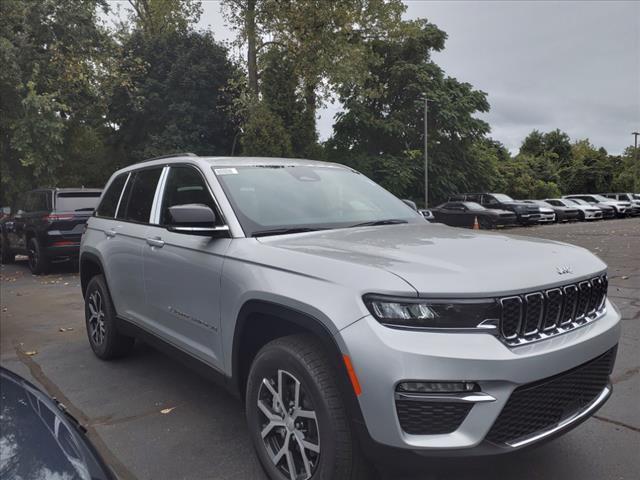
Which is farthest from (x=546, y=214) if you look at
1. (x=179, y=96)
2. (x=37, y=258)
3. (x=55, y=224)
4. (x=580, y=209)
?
(x=37, y=258)

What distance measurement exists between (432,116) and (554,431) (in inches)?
1325

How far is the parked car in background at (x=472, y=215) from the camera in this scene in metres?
25.0

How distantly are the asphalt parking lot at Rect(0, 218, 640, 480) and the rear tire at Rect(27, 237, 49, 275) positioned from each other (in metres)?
5.01

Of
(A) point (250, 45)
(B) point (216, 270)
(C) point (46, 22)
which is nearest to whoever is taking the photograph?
(B) point (216, 270)

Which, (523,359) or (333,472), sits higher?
(523,359)

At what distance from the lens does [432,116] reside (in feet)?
112

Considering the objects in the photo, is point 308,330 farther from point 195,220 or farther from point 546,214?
point 546,214

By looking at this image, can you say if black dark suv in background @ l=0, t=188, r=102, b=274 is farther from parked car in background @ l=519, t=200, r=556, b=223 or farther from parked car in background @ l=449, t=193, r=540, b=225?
parked car in background @ l=519, t=200, r=556, b=223

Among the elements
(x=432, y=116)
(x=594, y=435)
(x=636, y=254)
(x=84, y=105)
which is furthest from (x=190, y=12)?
(x=594, y=435)

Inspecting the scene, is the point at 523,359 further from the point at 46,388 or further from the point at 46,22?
the point at 46,22

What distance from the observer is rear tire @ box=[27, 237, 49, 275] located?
11000mm

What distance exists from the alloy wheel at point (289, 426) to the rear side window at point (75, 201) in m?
9.55

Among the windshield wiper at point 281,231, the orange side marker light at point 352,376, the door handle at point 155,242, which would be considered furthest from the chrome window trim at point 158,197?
the orange side marker light at point 352,376

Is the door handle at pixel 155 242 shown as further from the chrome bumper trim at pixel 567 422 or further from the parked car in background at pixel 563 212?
the parked car in background at pixel 563 212
